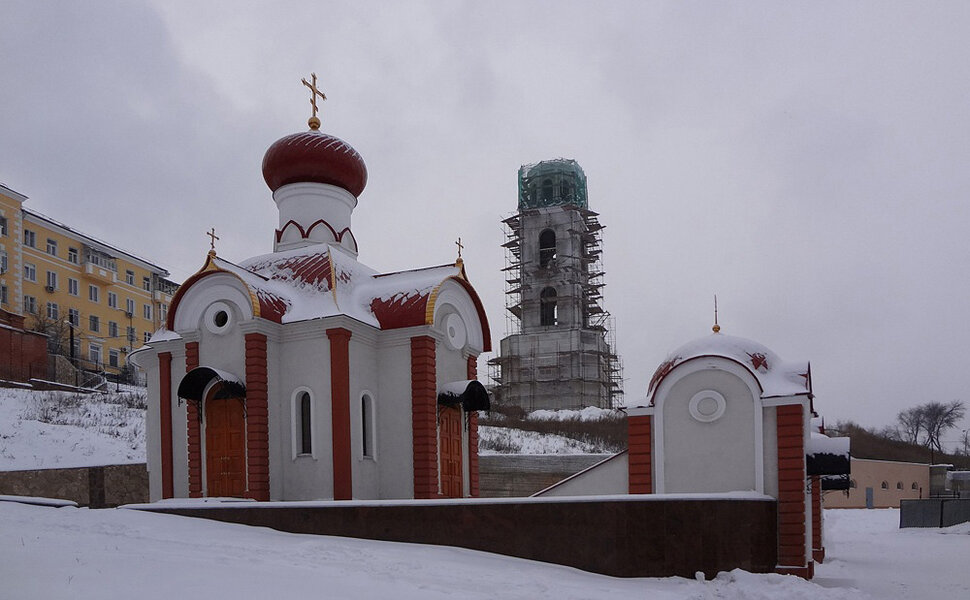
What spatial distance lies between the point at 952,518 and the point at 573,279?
30753 mm

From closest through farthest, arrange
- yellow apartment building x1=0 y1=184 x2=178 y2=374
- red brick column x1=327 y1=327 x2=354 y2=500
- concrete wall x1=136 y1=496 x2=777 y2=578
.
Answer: concrete wall x1=136 y1=496 x2=777 y2=578 → red brick column x1=327 y1=327 x2=354 y2=500 → yellow apartment building x1=0 y1=184 x2=178 y2=374

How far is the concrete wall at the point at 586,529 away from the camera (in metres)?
12.2

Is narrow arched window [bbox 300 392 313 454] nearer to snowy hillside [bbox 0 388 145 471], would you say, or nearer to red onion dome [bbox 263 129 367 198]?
red onion dome [bbox 263 129 367 198]

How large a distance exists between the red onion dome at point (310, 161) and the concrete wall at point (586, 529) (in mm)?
9574

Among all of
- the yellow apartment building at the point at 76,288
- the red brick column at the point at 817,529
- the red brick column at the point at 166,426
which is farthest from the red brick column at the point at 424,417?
the yellow apartment building at the point at 76,288

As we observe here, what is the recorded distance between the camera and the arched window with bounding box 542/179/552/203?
58312 mm

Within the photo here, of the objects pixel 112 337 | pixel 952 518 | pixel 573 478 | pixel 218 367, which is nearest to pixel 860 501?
pixel 952 518

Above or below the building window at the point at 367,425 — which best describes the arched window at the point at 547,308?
above

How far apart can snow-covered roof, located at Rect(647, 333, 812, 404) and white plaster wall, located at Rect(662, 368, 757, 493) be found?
0.28 metres

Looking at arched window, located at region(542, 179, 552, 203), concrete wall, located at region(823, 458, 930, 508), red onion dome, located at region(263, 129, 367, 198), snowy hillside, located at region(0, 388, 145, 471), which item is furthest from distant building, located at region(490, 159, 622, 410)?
red onion dome, located at region(263, 129, 367, 198)

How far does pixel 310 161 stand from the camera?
20375 millimetres

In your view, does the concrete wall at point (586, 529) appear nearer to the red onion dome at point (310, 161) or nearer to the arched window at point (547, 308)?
the red onion dome at point (310, 161)

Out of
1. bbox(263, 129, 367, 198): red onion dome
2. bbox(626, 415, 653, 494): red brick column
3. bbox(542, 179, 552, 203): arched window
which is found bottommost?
bbox(626, 415, 653, 494): red brick column

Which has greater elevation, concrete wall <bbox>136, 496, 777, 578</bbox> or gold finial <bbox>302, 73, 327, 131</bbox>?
gold finial <bbox>302, 73, 327, 131</bbox>
